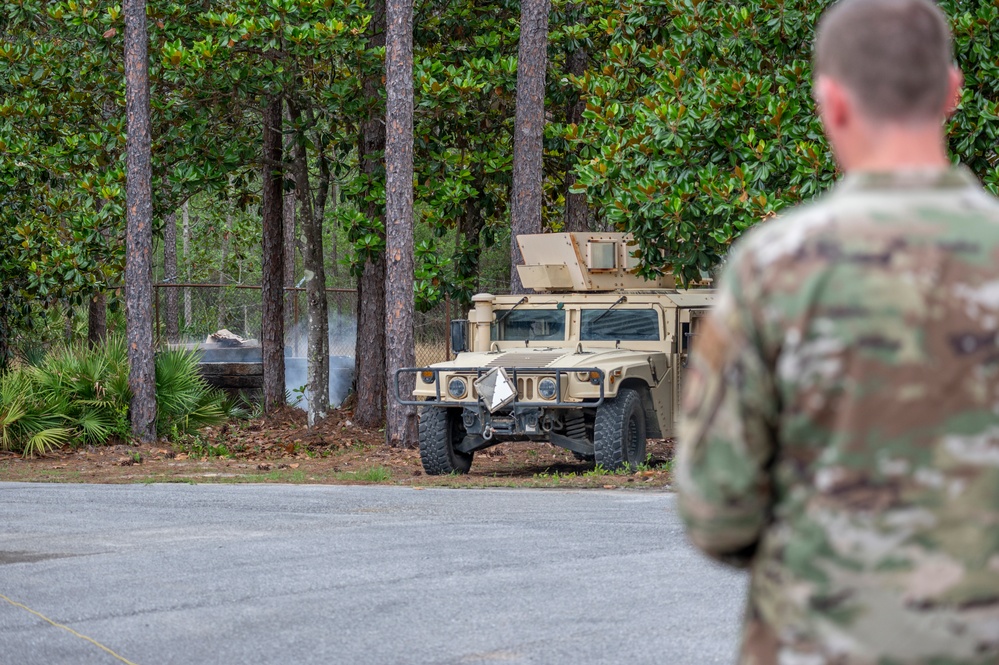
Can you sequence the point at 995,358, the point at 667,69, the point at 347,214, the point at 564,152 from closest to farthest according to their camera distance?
the point at 995,358, the point at 667,69, the point at 347,214, the point at 564,152

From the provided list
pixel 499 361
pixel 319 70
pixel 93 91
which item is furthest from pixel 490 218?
pixel 499 361

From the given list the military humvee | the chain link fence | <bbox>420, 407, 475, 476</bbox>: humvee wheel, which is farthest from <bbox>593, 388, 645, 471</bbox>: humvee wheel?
the chain link fence

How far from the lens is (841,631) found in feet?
6.57

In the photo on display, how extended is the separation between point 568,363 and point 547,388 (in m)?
0.36

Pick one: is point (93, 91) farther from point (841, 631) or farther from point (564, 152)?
point (841, 631)

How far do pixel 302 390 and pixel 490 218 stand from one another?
484 centimetres

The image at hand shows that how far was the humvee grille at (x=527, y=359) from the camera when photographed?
14.1 metres

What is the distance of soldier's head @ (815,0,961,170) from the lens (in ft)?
6.66

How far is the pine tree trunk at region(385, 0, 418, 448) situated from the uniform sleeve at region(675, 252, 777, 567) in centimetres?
1585

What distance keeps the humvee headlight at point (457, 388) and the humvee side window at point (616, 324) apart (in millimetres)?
1680

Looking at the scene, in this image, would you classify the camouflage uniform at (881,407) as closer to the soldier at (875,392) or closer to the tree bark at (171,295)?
the soldier at (875,392)

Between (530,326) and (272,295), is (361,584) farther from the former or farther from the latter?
(272,295)

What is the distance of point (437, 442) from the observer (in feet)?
47.3

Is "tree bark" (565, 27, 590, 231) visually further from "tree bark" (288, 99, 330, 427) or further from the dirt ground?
the dirt ground
